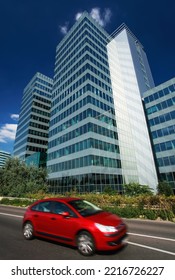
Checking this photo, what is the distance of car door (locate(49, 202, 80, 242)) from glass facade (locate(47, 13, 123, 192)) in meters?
27.4

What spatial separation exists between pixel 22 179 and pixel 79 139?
1435cm

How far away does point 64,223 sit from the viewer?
5.51 m

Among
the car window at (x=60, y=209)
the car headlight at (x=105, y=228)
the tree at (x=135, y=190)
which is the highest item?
the tree at (x=135, y=190)

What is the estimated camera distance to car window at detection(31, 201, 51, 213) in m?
6.41

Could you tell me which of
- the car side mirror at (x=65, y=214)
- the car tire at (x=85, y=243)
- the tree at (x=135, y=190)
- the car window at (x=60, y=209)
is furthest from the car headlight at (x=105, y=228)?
the tree at (x=135, y=190)

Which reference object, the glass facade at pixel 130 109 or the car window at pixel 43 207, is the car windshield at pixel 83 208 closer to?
the car window at pixel 43 207

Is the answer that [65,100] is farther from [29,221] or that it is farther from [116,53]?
[29,221]

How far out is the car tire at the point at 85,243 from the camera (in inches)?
192

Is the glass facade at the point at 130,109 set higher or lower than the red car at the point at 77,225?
higher

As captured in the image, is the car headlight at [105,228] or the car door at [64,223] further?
the car door at [64,223]

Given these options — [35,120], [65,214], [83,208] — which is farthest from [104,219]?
[35,120]

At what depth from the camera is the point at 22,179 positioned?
32500 mm

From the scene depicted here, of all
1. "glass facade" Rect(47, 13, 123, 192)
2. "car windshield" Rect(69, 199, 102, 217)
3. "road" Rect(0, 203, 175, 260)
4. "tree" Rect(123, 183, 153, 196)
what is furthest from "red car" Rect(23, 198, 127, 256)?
"glass facade" Rect(47, 13, 123, 192)

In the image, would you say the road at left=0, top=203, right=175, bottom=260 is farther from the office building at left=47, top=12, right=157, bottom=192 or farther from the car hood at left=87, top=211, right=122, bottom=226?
the office building at left=47, top=12, right=157, bottom=192
